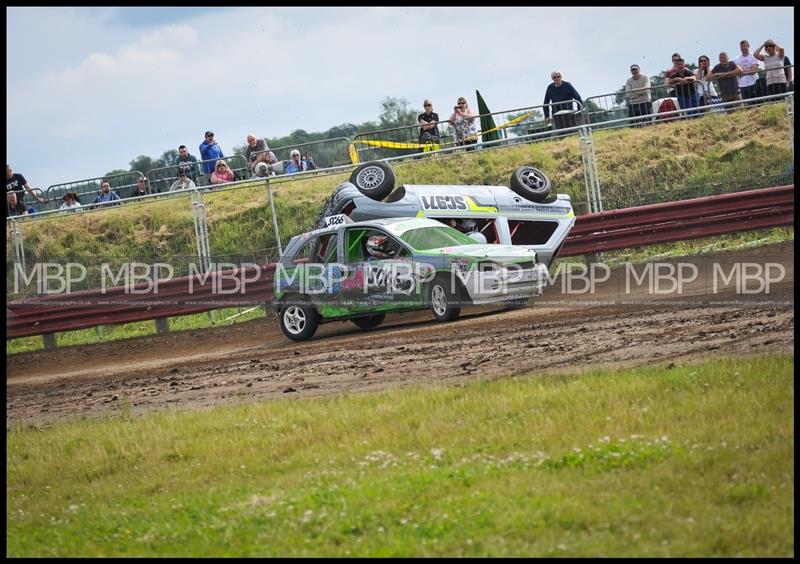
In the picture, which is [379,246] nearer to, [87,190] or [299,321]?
[299,321]

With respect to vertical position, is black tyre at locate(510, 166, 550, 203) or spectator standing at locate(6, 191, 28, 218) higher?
→ spectator standing at locate(6, 191, 28, 218)

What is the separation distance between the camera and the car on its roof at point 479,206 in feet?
58.2

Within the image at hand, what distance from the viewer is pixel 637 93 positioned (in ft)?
72.8

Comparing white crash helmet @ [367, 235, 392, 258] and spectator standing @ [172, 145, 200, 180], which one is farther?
spectator standing @ [172, 145, 200, 180]

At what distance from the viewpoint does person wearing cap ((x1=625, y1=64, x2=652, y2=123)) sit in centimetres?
2209

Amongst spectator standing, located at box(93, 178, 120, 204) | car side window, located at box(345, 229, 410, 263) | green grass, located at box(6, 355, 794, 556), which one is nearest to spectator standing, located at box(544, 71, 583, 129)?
car side window, located at box(345, 229, 410, 263)

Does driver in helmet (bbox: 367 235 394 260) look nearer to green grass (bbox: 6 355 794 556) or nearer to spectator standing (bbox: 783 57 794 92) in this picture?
green grass (bbox: 6 355 794 556)

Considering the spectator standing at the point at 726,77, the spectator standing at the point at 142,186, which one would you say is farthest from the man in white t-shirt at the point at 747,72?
the spectator standing at the point at 142,186

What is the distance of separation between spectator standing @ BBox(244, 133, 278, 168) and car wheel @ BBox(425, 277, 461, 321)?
8120 mm

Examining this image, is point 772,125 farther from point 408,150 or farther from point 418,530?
point 418,530

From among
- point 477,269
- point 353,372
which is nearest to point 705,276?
point 477,269

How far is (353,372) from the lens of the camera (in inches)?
500

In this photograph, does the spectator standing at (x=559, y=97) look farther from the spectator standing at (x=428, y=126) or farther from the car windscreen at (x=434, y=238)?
the car windscreen at (x=434, y=238)

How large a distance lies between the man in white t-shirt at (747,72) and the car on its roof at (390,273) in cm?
786
